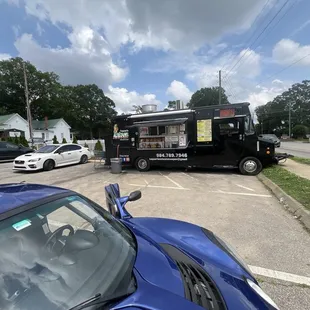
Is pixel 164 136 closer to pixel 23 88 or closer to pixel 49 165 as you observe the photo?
pixel 49 165

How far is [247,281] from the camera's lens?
5.38ft

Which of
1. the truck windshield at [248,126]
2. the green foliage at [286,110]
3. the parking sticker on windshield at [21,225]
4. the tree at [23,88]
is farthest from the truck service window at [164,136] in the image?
the green foliage at [286,110]

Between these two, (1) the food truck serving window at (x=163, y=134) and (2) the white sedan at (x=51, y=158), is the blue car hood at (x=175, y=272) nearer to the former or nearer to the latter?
(1) the food truck serving window at (x=163, y=134)

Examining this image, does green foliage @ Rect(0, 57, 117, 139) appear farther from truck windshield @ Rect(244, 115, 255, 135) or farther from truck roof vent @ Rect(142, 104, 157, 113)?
truck windshield @ Rect(244, 115, 255, 135)

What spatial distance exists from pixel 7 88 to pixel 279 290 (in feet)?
198

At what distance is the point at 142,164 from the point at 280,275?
8738 mm

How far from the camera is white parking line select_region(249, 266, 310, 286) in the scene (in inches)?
103

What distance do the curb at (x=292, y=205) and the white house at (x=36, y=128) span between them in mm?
33457

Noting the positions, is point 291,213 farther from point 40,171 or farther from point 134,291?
point 40,171

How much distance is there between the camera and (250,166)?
30.7 feet

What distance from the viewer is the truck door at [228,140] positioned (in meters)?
9.23

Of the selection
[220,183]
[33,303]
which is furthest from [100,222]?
[220,183]

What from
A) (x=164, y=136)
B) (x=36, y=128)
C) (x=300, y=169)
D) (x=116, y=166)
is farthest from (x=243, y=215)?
(x=36, y=128)

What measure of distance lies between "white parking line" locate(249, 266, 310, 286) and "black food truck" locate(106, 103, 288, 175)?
7.04 m
